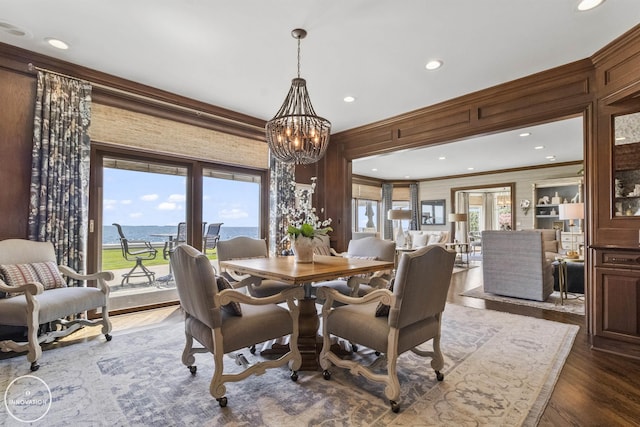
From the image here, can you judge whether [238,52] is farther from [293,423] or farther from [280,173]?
[293,423]

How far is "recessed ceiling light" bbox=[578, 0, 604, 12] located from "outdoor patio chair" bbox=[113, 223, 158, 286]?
5.06 metres

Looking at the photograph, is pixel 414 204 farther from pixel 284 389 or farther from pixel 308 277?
pixel 284 389

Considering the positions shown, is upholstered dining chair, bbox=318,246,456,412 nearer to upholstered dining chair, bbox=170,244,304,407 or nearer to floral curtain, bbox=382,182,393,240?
upholstered dining chair, bbox=170,244,304,407

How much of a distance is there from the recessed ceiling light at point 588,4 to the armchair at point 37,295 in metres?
4.59

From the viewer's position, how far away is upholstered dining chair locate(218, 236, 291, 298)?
3.20 meters

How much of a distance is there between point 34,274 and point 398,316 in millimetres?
3181

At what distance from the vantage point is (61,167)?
331 centimetres

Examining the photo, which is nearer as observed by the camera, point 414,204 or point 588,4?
point 588,4

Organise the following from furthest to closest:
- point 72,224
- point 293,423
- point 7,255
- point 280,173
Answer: point 280,173, point 72,224, point 7,255, point 293,423

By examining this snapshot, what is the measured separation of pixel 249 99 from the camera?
4.26 meters

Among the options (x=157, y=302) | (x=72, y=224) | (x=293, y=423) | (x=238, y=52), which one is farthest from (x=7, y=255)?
(x=293, y=423)

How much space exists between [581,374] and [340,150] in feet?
14.3

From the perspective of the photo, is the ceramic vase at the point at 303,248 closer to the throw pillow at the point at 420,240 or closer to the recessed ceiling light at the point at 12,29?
the recessed ceiling light at the point at 12,29

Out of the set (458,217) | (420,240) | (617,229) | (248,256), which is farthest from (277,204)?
(458,217)
